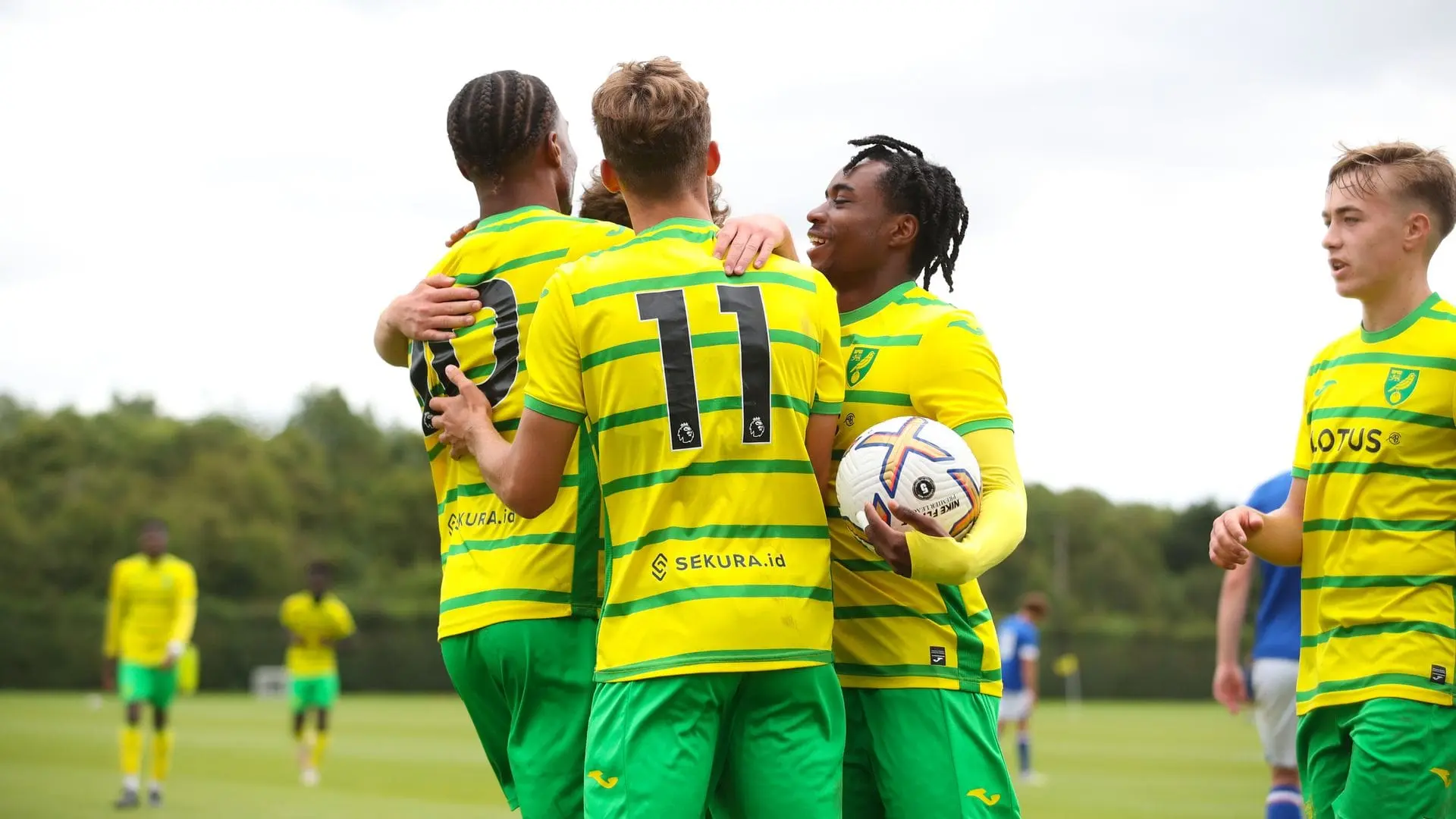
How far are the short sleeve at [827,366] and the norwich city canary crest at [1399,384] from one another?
1905mm

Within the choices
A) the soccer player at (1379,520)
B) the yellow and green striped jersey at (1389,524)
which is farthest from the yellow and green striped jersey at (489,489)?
the yellow and green striped jersey at (1389,524)

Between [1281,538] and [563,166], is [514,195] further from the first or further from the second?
[1281,538]

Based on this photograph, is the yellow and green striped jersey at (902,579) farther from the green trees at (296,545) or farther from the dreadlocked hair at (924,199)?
the green trees at (296,545)

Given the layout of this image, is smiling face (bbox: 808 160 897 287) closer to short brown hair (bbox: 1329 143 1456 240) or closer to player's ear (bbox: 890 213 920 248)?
player's ear (bbox: 890 213 920 248)

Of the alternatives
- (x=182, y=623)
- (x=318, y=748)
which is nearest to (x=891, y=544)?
(x=182, y=623)

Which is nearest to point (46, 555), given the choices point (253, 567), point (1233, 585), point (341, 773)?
point (253, 567)

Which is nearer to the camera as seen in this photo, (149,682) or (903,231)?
(903,231)

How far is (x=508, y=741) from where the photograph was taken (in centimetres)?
434

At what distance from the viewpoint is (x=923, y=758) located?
A: 162 inches

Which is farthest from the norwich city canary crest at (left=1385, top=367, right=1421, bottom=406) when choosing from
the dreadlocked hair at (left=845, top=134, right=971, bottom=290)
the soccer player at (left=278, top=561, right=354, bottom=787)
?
the soccer player at (left=278, top=561, right=354, bottom=787)

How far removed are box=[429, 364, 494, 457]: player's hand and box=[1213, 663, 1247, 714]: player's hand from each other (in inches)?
175

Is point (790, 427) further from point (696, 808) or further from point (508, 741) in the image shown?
point (508, 741)

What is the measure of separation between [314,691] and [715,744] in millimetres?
15899

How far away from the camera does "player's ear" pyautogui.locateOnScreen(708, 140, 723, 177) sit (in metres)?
3.93
